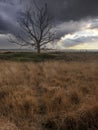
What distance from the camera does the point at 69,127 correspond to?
Answer: 14.7 feet

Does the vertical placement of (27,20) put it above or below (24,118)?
above

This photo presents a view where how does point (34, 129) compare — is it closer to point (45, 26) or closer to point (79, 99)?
point (79, 99)

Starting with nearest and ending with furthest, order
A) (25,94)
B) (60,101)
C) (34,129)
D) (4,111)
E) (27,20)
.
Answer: (34,129) → (4,111) → (60,101) → (25,94) → (27,20)

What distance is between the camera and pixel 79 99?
6219 millimetres

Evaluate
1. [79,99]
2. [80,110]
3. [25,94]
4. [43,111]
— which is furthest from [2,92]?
[80,110]

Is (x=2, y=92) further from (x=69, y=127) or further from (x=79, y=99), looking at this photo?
(x=69, y=127)

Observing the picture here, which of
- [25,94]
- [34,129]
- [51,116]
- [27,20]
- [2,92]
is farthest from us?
[27,20]

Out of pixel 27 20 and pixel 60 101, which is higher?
pixel 27 20

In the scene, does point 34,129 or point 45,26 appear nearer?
point 34,129

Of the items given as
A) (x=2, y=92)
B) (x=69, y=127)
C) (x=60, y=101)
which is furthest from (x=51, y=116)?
(x=2, y=92)

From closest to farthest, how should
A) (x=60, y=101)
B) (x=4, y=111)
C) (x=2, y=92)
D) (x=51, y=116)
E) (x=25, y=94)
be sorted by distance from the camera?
(x=51, y=116) → (x=4, y=111) → (x=60, y=101) → (x=25, y=94) → (x=2, y=92)

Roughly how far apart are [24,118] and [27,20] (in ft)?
97.8

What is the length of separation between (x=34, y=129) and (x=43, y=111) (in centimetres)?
107

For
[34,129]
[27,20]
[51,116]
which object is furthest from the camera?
[27,20]
